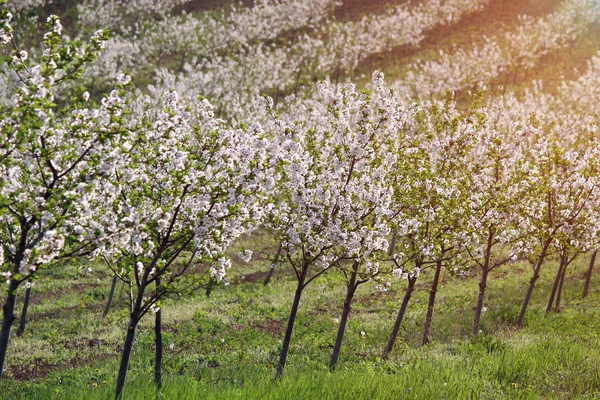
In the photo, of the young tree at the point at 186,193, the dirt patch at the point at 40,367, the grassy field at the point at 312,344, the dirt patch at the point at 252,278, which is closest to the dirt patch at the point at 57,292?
the grassy field at the point at 312,344

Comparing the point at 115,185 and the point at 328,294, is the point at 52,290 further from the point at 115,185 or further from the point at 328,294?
the point at 115,185

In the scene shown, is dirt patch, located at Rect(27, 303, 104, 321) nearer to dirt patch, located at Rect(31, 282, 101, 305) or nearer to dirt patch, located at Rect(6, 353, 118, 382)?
dirt patch, located at Rect(31, 282, 101, 305)

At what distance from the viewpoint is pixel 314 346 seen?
60.7 ft

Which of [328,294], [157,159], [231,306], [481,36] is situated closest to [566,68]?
[481,36]

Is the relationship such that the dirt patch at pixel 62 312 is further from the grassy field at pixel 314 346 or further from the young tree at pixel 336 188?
the young tree at pixel 336 188

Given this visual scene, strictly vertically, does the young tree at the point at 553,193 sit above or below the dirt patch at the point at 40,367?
above

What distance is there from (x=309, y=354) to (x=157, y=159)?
35.6 ft

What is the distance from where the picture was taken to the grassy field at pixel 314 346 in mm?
9125

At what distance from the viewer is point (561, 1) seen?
127 metres

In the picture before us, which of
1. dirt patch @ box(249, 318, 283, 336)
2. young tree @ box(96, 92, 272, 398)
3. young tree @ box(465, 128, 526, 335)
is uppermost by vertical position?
young tree @ box(465, 128, 526, 335)

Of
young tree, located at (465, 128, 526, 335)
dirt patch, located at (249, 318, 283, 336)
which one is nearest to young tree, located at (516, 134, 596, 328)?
young tree, located at (465, 128, 526, 335)

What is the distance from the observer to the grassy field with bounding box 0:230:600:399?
29.9 ft

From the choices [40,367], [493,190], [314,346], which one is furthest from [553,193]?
[40,367]

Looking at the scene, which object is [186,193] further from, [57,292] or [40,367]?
[57,292]
